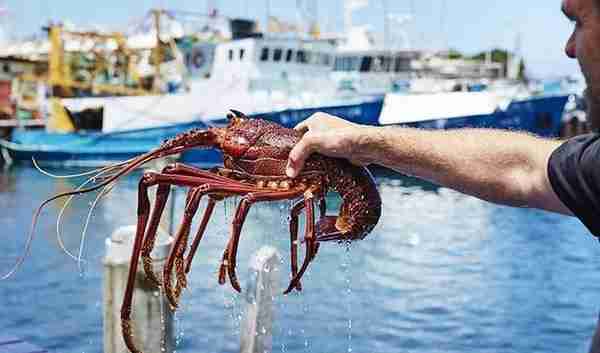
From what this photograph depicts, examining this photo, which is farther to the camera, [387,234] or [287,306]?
[387,234]

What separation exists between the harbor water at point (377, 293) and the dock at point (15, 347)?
4.26 ft

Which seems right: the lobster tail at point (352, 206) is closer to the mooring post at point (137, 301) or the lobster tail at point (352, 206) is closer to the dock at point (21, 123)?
the mooring post at point (137, 301)

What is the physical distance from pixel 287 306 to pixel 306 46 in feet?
85.1

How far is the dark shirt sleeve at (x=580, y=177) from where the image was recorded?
186 cm

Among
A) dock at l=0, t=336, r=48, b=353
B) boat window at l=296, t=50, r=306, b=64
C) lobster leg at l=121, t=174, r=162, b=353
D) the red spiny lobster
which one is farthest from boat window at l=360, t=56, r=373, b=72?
lobster leg at l=121, t=174, r=162, b=353

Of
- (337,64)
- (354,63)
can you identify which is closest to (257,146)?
(337,64)

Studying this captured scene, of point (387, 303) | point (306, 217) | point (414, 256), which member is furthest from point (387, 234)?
point (306, 217)

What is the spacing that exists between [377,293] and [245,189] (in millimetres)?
8796

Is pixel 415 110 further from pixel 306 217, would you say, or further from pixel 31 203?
pixel 306 217

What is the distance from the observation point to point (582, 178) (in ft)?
6.19

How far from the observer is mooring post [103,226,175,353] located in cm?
500

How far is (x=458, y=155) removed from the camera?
7.68ft

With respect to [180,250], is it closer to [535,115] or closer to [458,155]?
[458,155]

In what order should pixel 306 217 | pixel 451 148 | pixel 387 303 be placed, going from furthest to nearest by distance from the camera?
pixel 387 303 → pixel 306 217 → pixel 451 148
